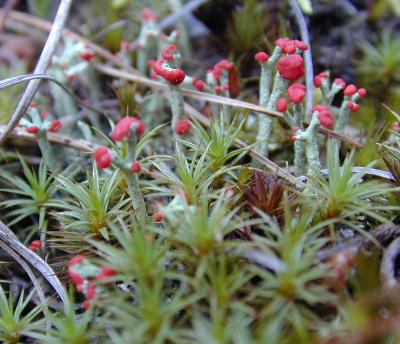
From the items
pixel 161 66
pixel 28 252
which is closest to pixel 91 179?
pixel 28 252

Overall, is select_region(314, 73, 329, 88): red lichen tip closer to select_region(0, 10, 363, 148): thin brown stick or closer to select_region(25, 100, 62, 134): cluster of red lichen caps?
select_region(0, 10, 363, 148): thin brown stick

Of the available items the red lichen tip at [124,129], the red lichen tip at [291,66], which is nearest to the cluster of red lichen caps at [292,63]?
the red lichen tip at [291,66]

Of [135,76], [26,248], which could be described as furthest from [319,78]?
[26,248]

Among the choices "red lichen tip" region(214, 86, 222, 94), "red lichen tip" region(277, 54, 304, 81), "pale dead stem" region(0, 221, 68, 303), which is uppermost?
"red lichen tip" region(214, 86, 222, 94)

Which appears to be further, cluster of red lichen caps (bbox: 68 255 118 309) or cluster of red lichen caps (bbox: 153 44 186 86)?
cluster of red lichen caps (bbox: 153 44 186 86)

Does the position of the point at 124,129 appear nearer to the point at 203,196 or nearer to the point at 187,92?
the point at 203,196

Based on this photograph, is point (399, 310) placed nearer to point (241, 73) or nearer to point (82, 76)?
point (241, 73)

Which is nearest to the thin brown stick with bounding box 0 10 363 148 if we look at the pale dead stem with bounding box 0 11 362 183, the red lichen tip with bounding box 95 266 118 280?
the pale dead stem with bounding box 0 11 362 183

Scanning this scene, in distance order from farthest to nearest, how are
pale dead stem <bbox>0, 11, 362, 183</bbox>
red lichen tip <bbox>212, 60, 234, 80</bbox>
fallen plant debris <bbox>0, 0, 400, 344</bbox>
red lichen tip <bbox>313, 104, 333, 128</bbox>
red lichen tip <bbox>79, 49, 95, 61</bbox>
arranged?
red lichen tip <bbox>79, 49, 95, 61</bbox> → red lichen tip <bbox>212, 60, 234, 80</bbox> → pale dead stem <bbox>0, 11, 362, 183</bbox> → red lichen tip <bbox>313, 104, 333, 128</bbox> → fallen plant debris <bbox>0, 0, 400, 344</bbox>
